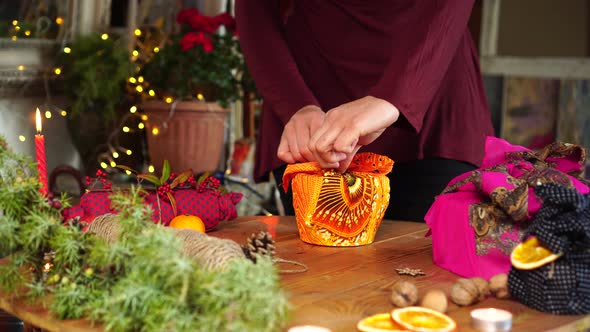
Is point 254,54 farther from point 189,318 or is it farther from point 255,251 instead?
point 189,318

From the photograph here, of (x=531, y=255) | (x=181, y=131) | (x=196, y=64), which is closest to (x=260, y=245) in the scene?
(x=531, y=255)

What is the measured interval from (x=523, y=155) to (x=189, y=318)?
713mm

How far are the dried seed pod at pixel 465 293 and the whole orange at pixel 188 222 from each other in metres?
0.52

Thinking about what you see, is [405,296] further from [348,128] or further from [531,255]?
[348,128]

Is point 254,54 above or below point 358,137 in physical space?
above

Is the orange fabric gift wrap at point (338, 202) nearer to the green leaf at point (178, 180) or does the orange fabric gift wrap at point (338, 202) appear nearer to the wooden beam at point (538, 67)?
the green leaf at point (178, 180)

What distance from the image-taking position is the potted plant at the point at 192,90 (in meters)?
2.96

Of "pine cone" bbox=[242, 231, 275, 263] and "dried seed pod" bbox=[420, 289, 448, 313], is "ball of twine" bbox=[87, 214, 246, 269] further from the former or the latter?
"dried seed pod" bbox=[420, 289, 448, 313]

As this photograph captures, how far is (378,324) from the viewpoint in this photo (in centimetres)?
Result: 86

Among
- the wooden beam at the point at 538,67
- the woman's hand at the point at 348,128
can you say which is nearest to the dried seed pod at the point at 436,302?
the woman's hand at the point at 348,128

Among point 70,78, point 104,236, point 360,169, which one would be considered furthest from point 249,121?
point 104,236

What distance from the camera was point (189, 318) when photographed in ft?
2.40

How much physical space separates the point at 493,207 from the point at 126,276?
1.80 feet

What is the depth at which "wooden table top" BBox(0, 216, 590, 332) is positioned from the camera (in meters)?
0.89
